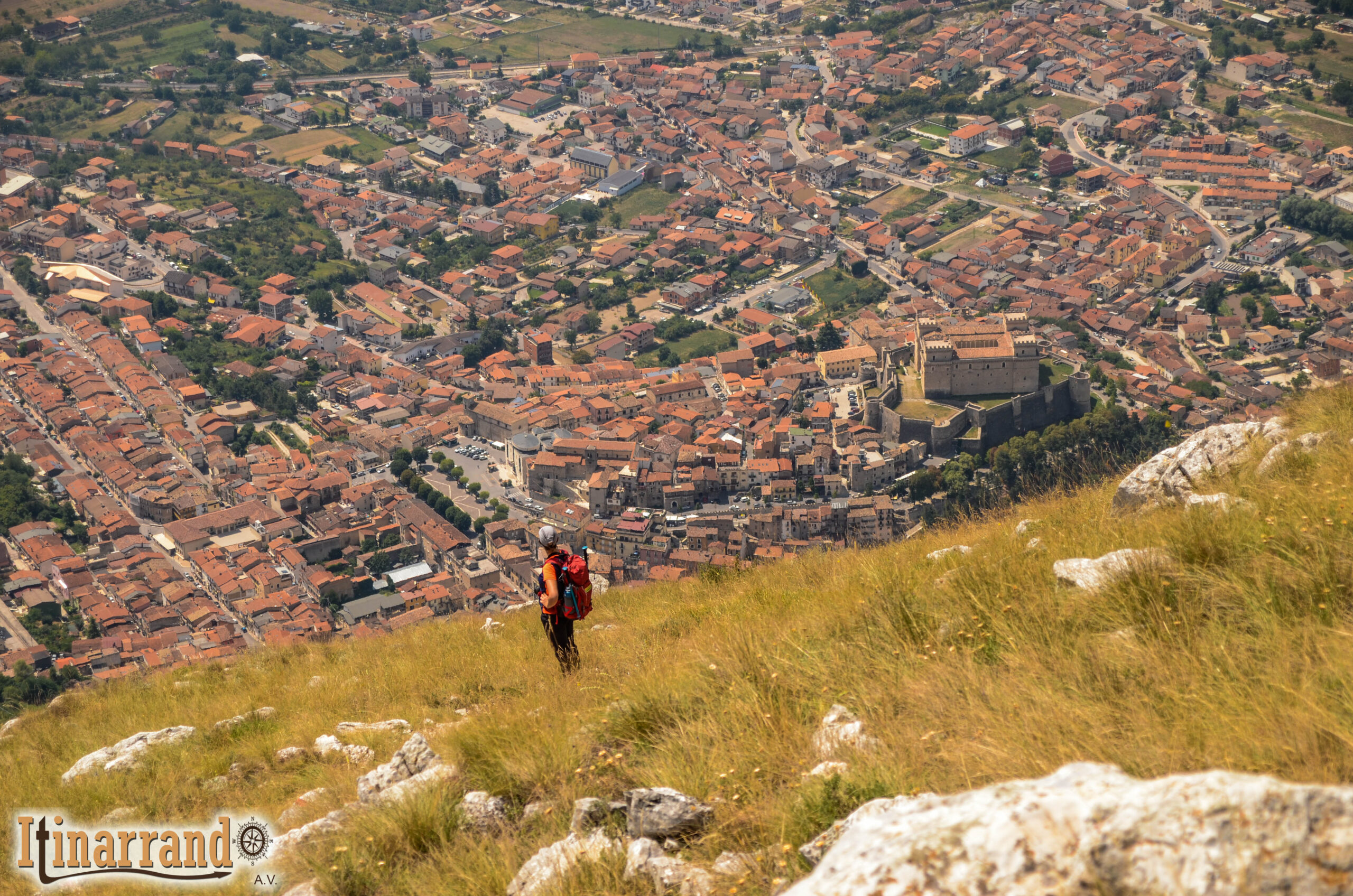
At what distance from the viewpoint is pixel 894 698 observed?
12.5 ft

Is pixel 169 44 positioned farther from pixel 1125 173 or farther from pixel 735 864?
pixel 735 864

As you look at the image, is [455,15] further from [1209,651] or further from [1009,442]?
[1209,651]

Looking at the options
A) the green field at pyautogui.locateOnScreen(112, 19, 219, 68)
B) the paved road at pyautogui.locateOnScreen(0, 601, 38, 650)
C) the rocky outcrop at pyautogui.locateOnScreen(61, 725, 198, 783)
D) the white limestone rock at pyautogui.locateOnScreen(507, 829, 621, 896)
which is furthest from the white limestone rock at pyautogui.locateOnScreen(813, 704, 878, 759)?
the green field at pyautogui.locateOnScreen(112, 19, 219, 68)

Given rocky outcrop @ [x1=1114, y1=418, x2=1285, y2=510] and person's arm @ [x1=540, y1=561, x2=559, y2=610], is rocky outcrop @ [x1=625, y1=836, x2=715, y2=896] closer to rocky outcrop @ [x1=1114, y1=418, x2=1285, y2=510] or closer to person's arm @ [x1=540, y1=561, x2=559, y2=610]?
person's arm @ [x1=540, y1=561, x2=559, y2=610]

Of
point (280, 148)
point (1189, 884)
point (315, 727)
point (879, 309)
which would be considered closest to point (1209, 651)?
point (1189, 884)

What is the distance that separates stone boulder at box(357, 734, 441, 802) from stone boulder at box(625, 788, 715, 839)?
1.32 m

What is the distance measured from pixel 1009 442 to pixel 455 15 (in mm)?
52900

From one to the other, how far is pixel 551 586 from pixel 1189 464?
364 cm

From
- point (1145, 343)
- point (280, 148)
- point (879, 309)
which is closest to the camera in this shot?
point (1145, 343)

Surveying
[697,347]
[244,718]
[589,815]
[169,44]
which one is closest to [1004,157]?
[697,347]

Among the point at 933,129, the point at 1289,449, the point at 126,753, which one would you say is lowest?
the point at 933,129

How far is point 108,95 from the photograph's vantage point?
57062 millimetres

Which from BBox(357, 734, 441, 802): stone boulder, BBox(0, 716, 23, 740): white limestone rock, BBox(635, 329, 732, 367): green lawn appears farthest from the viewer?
BBox(635, 329, 732, 367): green lawn

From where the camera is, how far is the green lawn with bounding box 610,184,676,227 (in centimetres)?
4803
